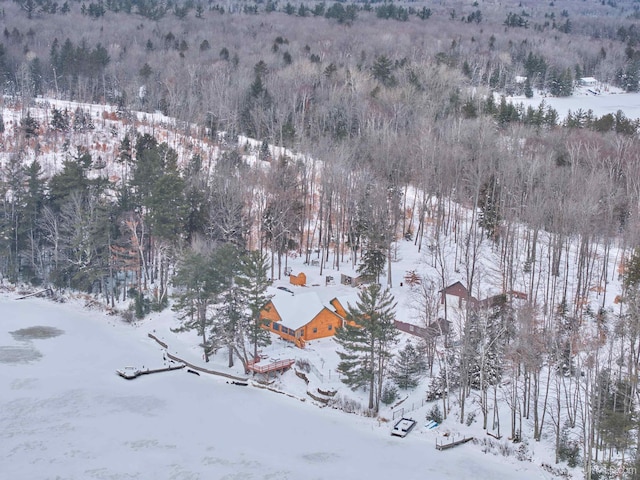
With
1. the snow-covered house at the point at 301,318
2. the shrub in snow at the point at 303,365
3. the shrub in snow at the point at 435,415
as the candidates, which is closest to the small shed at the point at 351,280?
the snow-covered house at the point at 301,318

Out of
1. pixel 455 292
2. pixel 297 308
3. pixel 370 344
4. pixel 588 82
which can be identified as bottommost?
pixel 297 308

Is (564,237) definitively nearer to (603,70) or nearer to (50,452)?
(50,452)

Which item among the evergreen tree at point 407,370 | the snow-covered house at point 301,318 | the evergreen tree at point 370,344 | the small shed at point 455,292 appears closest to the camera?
the evergreen tree at point 370,344

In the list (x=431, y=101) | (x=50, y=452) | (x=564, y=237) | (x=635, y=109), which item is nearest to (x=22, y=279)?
(x=50, y=452)

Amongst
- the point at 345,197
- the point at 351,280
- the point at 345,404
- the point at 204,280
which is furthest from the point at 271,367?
the point at 345,197

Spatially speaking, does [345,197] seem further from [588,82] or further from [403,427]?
[588,82]

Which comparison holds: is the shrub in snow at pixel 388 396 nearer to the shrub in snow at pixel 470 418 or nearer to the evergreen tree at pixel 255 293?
the shrub in snow at pixel 470 418

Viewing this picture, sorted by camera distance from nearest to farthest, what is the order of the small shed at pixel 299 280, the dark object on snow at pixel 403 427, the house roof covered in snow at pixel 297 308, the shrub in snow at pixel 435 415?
1. the dark object on snow at pixel 403 427
2. the shrub in snow at pixel 435 415
3. the house roof covered in snow at pixel 297 308
4. the small shed at pixel 299 280
